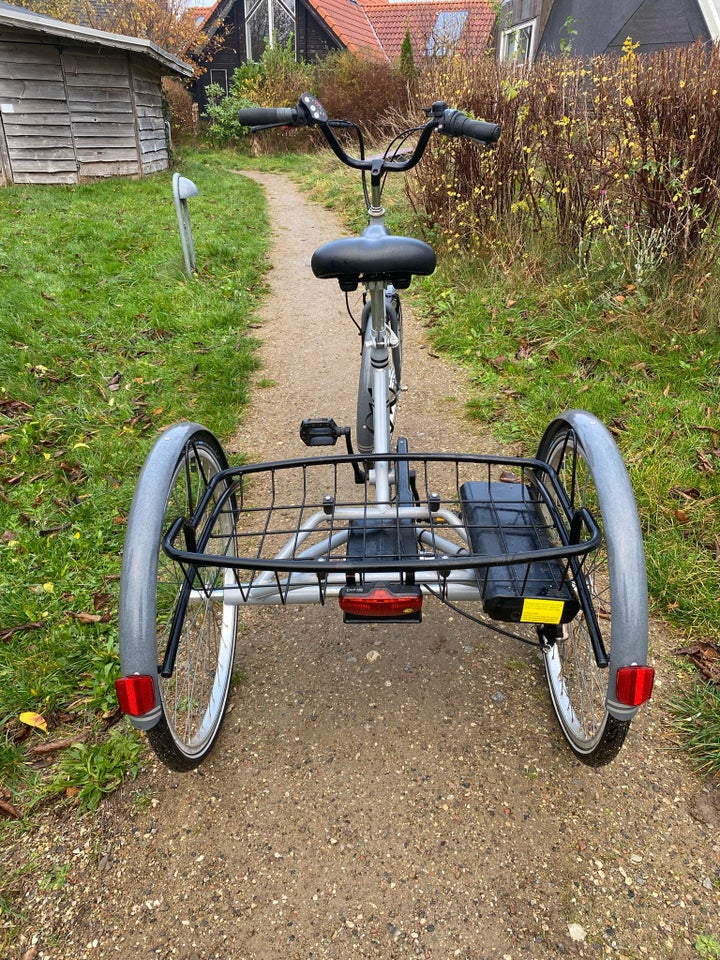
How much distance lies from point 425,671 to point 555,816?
65 cm

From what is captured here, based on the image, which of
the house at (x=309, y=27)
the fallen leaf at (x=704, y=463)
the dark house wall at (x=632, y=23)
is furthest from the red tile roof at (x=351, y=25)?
the fallen leaf at (x=704, y=463)

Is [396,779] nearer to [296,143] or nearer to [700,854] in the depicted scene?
[700,854]

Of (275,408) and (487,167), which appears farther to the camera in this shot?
(487,167)

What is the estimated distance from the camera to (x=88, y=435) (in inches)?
153

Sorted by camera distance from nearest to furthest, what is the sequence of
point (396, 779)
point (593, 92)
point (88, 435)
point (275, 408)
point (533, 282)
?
point (396, 779)
point (88, 435)
point (275, 408)
point (593, 92)
point (533, 282)

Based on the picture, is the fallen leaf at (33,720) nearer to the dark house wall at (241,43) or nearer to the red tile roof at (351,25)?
the red tile roof at (351,25)

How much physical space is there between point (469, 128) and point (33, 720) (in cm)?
267

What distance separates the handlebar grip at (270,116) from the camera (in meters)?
2.57

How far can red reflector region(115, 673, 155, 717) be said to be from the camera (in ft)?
4.67

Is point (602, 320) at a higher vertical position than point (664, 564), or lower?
higher

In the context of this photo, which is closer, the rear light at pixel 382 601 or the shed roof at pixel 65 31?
the rear light at pixel 382 601

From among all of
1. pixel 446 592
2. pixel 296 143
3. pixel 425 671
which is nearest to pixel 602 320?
pixel 425 671

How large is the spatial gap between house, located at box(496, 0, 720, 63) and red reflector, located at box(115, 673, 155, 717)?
9800mm

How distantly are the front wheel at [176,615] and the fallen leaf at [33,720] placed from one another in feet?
1.36
